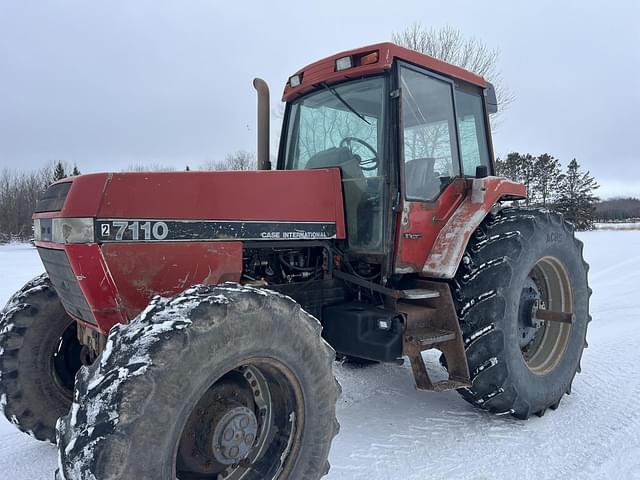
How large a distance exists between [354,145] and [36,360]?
2.44 m

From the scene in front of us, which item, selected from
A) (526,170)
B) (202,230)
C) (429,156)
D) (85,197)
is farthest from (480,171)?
(526,170)

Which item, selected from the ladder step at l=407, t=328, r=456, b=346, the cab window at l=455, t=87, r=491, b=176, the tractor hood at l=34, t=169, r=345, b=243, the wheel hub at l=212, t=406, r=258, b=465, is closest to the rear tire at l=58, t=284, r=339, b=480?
the wheel hub at l=212, t=406, r=258, b=465

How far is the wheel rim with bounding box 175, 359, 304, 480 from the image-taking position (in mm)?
2275

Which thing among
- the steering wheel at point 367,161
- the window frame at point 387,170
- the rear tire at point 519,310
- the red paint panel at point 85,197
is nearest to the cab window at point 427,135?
the window frame at point 387,170

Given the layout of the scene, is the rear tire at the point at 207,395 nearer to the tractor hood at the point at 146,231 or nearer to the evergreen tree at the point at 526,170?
the tractor hood at the point at 146,231

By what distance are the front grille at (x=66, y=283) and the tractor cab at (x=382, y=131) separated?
1684mm

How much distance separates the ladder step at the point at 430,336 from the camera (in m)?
3.33

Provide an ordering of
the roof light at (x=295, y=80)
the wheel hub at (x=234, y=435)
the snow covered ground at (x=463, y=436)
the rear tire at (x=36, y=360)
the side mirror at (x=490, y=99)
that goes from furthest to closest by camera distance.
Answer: the side mirror at (x=490, y=99), the roof light at (x=295, y=80), the rear tire at (x=36, y=360), the snow covered ground at (x=463, y=436), the wheel hub at (x=234, y=435)

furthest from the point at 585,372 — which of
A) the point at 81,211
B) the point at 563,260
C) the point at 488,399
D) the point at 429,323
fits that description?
the point at 81,211

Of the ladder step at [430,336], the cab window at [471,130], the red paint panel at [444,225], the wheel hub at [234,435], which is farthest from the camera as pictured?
the cab window at [471,130]

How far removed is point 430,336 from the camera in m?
Result: 3.41

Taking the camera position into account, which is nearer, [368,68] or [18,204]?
[368,68]

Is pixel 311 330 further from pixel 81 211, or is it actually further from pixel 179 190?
pixel 81 211

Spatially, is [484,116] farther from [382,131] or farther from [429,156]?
[382,131]
